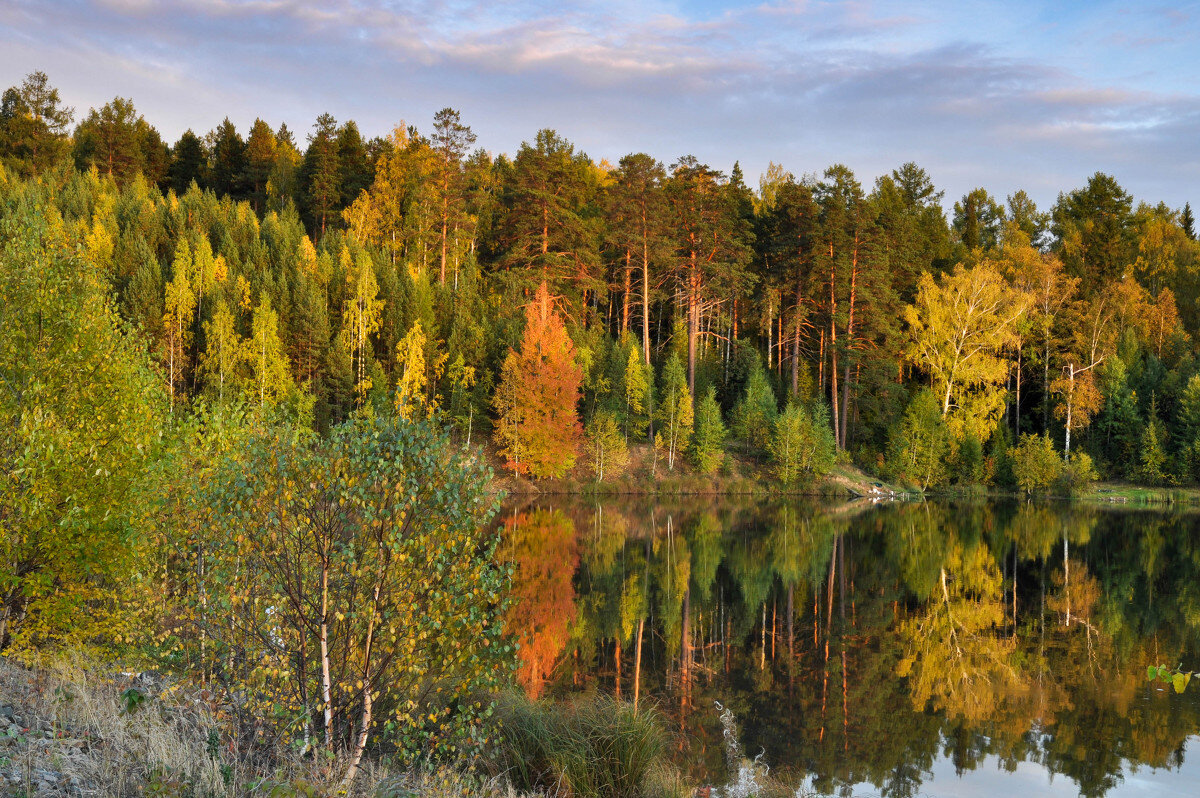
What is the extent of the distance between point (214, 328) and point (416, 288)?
1182cm

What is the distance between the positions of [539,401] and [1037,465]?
1184 inches

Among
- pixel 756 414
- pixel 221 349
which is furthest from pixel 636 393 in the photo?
pixel 221 349

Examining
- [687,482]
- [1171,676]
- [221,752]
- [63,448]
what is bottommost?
[687,482]

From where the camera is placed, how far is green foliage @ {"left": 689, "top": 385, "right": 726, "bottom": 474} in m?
50.1

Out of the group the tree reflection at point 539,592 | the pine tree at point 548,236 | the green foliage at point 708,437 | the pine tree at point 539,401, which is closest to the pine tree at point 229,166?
the pine tree at point 548,236

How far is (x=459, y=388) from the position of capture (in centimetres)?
4988

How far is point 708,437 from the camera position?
5019cm

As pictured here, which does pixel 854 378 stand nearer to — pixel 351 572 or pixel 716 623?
pixel 716 623

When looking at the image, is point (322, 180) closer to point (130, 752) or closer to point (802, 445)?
point (802, 445)

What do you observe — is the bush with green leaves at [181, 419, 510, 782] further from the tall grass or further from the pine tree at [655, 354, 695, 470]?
the pine tree at [655, 354, 695, 470]

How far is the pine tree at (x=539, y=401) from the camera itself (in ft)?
155

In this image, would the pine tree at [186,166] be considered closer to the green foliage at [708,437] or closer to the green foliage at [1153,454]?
the green foliage at [708,437]

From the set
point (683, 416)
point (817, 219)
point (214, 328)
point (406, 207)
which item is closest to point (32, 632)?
point (214, 328)

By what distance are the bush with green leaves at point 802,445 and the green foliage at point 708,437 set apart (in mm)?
3202
